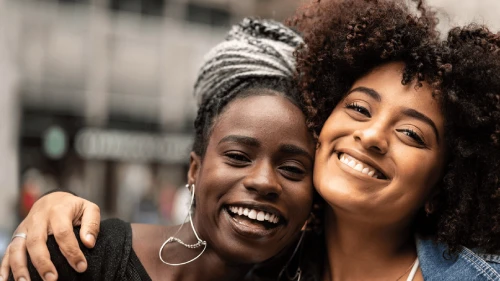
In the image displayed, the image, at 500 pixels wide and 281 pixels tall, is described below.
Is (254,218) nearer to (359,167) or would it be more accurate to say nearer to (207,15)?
(359,167)

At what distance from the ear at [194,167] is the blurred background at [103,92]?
11.9m

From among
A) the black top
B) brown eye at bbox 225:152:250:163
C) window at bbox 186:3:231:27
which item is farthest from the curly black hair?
window at bbox 186:3:231:27

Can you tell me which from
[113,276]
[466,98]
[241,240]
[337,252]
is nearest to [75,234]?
[113,276]

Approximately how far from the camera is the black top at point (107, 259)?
2861 mm

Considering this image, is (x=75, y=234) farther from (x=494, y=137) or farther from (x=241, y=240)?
(x=494, y=137)

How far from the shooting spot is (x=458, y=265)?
10.1ft

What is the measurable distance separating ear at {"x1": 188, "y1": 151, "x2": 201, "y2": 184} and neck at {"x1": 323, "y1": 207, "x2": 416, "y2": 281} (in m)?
0.77

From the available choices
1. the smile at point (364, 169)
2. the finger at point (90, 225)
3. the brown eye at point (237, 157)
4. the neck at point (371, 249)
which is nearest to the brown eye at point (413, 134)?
the smile at point (364, 169)

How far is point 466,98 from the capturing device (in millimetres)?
3119

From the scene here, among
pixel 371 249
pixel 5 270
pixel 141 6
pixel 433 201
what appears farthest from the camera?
pixel 141 6

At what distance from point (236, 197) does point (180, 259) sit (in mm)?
460

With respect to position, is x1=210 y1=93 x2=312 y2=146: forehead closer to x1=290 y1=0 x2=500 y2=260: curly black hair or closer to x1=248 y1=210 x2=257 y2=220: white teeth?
x1=290 y1=0 x2=500 y2=260: curly black hair

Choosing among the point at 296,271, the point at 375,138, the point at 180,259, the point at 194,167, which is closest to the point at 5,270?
the point at 180,259

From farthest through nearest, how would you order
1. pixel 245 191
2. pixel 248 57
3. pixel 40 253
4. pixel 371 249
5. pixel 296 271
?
1. pixel 296 271
2. pixel 248 57
3. pixel 371 249
4. pixel 245 191
5. pixel 40 253
